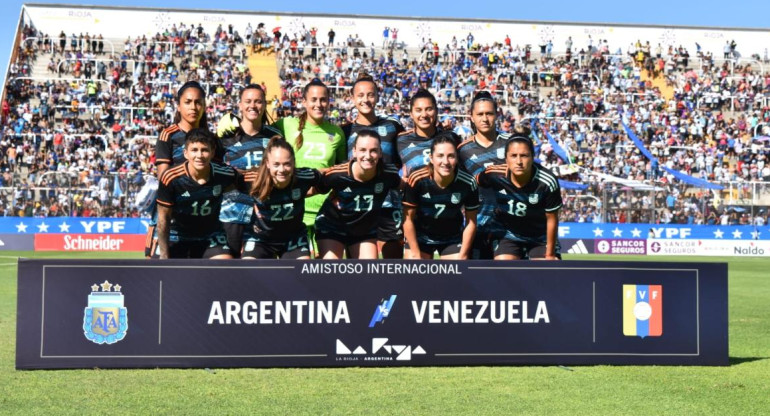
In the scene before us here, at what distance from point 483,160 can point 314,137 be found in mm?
1640

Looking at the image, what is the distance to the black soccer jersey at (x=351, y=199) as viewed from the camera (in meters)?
7.97

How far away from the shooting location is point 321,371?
709cm

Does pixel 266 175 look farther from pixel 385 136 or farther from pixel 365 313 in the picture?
pixel 385 136

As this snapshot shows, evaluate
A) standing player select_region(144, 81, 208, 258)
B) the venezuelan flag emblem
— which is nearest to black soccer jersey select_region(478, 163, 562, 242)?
the venezuelan flag emblem

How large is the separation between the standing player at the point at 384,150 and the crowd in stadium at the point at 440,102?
67.7ft

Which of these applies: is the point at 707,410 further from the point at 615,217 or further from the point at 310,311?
the point at 615,217

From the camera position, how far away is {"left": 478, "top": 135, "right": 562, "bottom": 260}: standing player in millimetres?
8008

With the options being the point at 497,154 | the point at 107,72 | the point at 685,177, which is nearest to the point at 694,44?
the point at 685,177

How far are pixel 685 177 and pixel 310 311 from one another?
29106mm

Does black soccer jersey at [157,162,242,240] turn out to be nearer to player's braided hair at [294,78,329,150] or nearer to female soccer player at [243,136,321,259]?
female soccer player at [243,136,321,259]

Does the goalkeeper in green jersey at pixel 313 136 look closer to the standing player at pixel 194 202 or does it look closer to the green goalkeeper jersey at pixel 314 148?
the green goalkeeper jersey at pixel 314 148

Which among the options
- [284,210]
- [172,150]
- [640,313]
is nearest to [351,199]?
[284,210]

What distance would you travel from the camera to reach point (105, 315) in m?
7.06

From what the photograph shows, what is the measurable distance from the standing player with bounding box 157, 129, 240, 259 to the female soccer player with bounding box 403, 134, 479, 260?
158 centimetres
